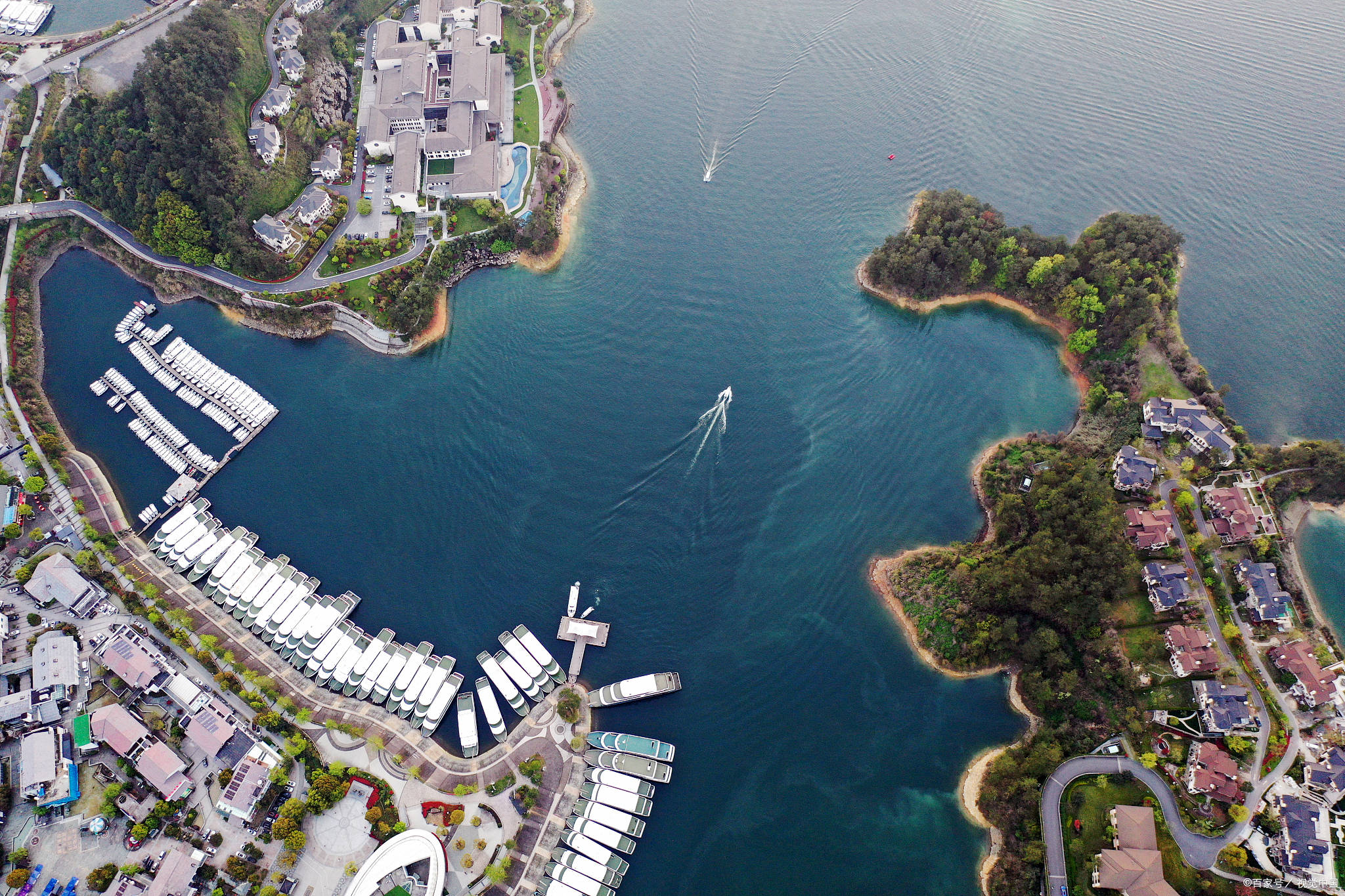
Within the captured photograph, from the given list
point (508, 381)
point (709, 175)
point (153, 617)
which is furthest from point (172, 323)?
point (709, 175)

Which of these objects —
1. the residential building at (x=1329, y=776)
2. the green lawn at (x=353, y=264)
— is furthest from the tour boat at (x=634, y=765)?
the green lawn at (x=353, y=264)

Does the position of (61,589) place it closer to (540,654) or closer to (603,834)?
(540,654)

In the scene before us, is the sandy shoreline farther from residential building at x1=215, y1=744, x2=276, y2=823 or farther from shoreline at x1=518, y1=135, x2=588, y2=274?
residential building at x1=215, y1=744, x2=276, y2=823

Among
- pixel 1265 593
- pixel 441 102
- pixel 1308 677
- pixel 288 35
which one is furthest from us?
pixel 288 35

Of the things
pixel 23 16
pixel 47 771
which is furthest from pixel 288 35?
pixel 47 771

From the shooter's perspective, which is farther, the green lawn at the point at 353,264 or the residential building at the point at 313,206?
the residential building at the point at 313,206

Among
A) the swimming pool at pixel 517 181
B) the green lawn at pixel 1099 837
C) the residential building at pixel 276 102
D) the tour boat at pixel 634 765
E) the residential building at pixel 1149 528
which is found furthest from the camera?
the residential building at pixel 276 102

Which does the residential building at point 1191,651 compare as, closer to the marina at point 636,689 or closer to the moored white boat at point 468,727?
the marina at point 636,689

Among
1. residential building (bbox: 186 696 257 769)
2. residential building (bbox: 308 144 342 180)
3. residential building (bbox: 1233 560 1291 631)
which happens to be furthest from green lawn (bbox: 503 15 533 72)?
residential building (bbox: 1233 560 1291 631)
